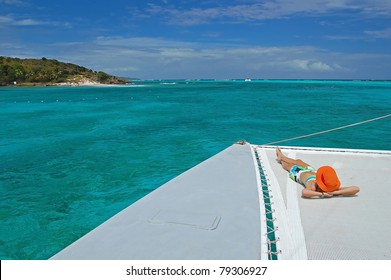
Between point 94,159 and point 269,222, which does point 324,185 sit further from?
point 94,159

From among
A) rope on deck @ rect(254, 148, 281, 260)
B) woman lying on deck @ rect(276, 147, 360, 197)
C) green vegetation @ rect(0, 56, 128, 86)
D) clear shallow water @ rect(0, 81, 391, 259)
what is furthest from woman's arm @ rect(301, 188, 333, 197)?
green vegetation @ rect(0, 56, 128, 86)

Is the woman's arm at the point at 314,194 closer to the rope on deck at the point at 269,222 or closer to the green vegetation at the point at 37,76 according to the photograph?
the rope on deck at the point at 269,222

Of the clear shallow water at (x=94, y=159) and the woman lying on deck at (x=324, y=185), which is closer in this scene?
the woman lying on deck at (x=324, y=185)

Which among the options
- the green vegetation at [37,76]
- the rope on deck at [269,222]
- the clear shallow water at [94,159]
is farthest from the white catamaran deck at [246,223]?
the green vegetation at [37,76]

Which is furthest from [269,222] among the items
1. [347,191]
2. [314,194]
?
[347,191]

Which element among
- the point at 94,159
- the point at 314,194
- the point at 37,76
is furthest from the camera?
the point at 37,76

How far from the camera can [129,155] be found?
Result: 29.8ft

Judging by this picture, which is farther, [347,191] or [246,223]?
[347,191]

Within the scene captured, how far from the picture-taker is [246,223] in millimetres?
2537

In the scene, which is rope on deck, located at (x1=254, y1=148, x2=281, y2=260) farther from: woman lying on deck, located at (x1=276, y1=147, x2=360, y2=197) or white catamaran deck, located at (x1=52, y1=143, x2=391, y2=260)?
woman lying on deck, located at (x1=276, y1=147, x2=360, y2=197)

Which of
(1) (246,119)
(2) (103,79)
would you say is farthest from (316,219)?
(2) (103,79)

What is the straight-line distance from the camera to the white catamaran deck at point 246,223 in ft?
6.86

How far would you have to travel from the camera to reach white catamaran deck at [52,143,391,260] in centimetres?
209
